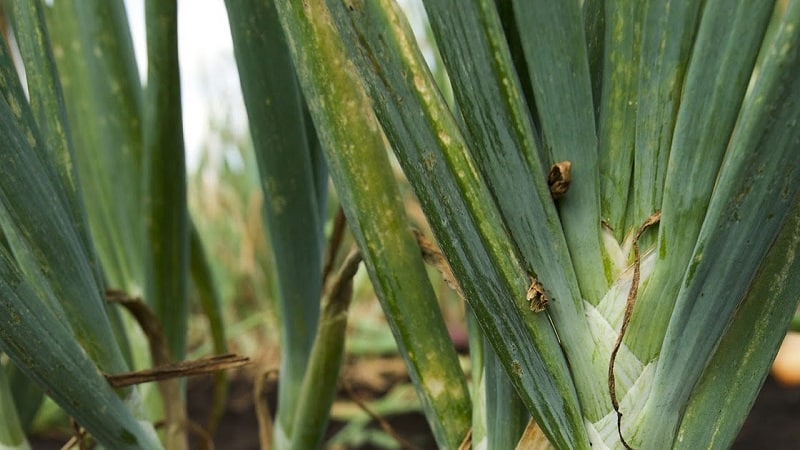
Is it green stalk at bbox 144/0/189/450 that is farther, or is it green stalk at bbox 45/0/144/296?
green stalk at bbox 45/0/144/296

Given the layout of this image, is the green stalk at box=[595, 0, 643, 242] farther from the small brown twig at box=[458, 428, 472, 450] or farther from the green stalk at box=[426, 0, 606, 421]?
the small brown twig at box=[458, 428, 472, 450]

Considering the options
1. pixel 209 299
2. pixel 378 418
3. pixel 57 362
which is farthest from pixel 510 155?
pixel 209 299

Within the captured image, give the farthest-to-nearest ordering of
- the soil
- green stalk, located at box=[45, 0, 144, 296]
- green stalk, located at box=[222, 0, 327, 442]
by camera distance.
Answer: the soil < green stalk, located at box=[45, 0, 144, 296] < green stalk, located at box=[222, 0, 327, 442]

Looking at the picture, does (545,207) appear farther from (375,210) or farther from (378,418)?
(378,418)

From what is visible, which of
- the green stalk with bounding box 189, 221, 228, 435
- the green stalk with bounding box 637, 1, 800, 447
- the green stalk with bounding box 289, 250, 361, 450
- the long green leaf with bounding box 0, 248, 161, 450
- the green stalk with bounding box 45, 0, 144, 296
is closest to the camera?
the green stalk with bounding box 637, 1, 800, 447

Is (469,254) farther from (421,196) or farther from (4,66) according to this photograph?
(4,66)

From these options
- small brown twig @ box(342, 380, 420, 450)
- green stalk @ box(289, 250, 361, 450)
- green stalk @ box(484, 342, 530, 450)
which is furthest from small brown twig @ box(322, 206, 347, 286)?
green stalk @ box(484, 342, 530, 450)
